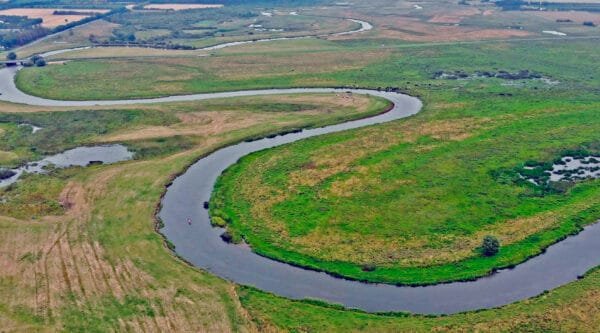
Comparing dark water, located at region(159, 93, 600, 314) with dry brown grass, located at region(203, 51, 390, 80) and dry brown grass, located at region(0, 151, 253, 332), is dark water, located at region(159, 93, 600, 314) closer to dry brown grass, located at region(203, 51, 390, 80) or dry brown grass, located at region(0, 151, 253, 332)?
dry brown grass, located at region(0, 151, 253, 332)

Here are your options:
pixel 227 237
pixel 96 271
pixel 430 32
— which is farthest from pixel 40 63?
pixel 430 32

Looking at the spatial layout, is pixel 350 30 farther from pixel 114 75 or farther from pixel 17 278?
pixel 17 278

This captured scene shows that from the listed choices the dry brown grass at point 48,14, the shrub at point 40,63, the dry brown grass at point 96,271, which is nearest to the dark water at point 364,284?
A: the dry brown grass at point 96,271

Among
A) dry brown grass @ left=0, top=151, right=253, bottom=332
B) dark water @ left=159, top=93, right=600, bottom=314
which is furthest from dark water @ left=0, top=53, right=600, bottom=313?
dry brown grass @ left=0, top=151, right=253, bottom=332

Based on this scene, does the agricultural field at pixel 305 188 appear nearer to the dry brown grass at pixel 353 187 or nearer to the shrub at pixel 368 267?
the dry brown grass at pixel 353 187

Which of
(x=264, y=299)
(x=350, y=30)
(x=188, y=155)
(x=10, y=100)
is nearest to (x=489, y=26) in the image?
(x=350, y=30)

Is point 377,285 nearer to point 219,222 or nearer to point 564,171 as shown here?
point 219,222
